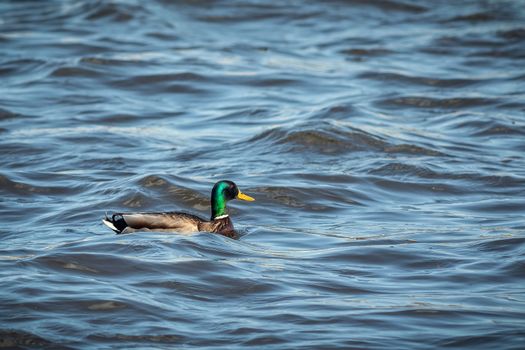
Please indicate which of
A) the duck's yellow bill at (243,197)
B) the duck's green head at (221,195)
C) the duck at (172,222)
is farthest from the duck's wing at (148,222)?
the duck's yellow bill at (243,197)

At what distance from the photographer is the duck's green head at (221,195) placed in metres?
10.8

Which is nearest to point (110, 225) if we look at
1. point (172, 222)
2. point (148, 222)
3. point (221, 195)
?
point (148, 222)

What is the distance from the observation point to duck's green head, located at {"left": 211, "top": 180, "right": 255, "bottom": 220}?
10.8 metres

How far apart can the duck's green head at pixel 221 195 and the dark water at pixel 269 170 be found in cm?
50

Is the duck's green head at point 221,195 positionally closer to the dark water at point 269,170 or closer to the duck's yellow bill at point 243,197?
the duck's yellow bill at point 243,197

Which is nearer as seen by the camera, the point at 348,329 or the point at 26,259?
the point at 348,329

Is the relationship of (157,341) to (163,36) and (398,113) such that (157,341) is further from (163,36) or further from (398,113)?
(163,36)

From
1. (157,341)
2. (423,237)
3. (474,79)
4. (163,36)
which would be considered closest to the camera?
(157,341)

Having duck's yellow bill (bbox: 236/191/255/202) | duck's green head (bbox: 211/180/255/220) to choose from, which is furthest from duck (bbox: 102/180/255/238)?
duck's yellow bill (bbox: 236/191/255/202)

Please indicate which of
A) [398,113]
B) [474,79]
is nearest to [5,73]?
[398,113]

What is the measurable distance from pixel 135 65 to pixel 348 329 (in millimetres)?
12139

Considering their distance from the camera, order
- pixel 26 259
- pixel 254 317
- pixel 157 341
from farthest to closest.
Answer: pixel 26 259, pixel 254 317, pixel 157 341

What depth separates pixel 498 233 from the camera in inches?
401

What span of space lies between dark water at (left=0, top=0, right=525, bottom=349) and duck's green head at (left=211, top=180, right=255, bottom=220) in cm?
50
